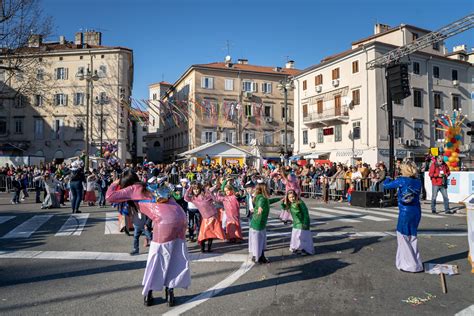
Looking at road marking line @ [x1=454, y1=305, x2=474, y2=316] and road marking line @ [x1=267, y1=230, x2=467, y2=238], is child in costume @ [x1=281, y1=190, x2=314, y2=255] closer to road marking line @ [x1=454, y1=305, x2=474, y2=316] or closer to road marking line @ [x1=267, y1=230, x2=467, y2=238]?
road marking line @ [x1=267, y1=230, x2=467, y2=238]

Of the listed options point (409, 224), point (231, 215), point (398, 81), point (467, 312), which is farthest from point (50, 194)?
point (467, 312)

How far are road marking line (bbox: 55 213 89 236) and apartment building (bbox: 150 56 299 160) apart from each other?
108ft

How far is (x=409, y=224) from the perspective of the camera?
6.21 meters

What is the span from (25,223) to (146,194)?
818 cm

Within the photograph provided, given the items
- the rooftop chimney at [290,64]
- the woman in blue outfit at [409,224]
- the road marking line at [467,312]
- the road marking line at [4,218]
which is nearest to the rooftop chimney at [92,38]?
the rooftop chimney at [290,64]

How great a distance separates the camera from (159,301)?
195 inches

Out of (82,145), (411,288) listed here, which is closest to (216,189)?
(411,288)

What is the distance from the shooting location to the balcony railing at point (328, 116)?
1462 inches

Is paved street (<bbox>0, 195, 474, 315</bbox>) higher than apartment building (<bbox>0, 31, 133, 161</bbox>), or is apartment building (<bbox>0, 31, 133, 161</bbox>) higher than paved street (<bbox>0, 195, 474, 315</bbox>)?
apartment building (<bbox>0, 31, 133, 161</bbox>)

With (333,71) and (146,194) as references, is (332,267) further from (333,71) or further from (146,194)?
(333,71)

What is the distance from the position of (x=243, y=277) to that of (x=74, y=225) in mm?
7041

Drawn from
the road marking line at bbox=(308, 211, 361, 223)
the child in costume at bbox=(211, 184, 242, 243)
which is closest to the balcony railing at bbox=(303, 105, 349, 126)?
the road marking line at bbox=(308, 211, 361, 223)

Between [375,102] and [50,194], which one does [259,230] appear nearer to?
[50,194]

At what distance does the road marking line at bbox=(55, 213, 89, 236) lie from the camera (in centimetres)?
981
